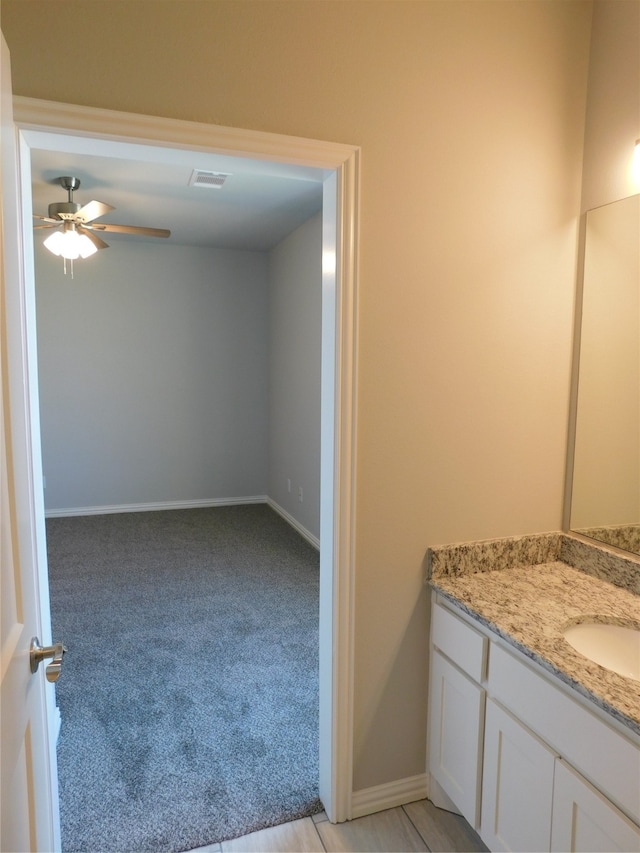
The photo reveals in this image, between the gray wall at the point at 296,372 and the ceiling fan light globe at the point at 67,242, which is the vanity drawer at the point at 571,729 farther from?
the ceiling fan light globe at the point at 67,242

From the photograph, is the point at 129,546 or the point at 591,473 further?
the point at 129,546

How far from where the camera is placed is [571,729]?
4.13 feet

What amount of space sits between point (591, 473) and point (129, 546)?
3705 millimetres

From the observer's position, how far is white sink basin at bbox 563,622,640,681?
148 centimetres

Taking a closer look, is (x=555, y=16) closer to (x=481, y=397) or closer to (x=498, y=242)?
(x=498, y=242)

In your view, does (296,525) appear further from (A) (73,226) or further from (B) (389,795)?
(B) (389,795)

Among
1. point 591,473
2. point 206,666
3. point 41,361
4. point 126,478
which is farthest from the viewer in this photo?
point 126,478

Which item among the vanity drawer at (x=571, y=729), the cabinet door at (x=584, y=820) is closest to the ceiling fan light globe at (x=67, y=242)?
the vanity drawer at (x=571, y=729)

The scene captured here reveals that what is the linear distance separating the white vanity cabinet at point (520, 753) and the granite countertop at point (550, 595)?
2.4 inches

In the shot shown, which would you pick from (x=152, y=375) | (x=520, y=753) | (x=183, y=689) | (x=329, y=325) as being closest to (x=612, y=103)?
(x=329, y=325)

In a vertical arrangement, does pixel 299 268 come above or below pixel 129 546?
→ above

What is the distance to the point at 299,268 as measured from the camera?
471cm

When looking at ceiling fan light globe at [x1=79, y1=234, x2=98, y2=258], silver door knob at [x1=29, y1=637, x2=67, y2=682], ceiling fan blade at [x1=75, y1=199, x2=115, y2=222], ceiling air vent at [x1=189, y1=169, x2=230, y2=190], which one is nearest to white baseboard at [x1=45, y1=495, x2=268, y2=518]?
ceiling fan light globe at [x1=79, y1=234, x2=98, y2=258]

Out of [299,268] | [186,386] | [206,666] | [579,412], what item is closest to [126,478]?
[186,386]
